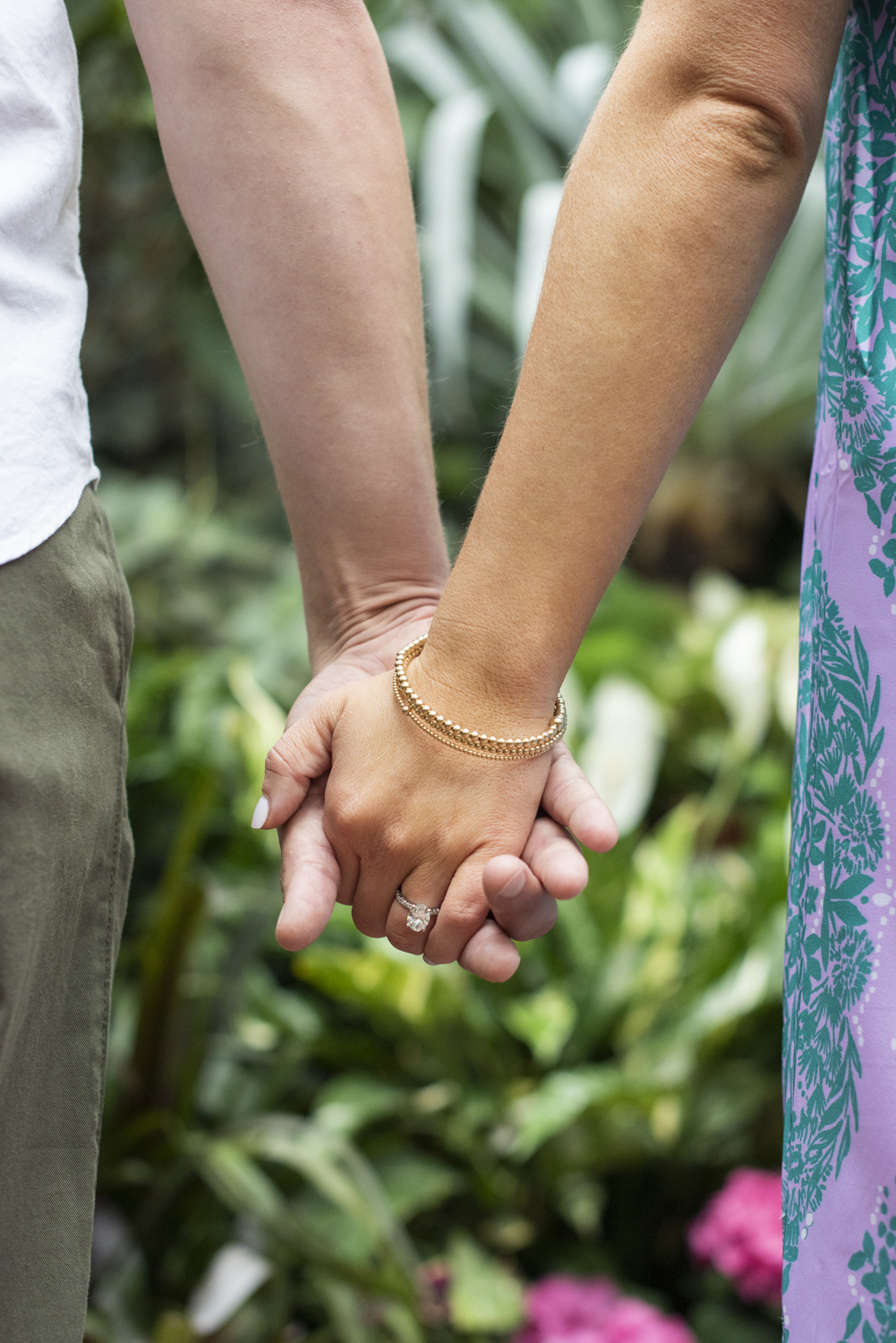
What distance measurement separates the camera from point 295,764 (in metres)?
0.85

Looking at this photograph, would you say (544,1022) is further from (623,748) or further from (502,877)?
(502,877)

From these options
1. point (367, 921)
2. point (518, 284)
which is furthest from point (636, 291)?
point (518, 284)

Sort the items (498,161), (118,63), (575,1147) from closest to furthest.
A: 1. (575,1147)
2. (118,63)
3. (498,161)

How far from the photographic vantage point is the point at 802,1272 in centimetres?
65

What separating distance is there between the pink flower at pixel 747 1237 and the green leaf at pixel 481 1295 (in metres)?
0.28

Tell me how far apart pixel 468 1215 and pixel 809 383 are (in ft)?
7.85

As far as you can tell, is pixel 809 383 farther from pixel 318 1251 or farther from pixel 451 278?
pixel 318 1251

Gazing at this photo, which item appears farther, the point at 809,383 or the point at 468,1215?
the point at 809,383

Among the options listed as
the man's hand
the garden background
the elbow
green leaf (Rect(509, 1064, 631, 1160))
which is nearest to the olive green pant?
the man's hand

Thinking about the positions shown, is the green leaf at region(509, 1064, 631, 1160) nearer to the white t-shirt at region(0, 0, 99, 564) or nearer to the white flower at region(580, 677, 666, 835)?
the white flower at region(580, 677, 666, 835)

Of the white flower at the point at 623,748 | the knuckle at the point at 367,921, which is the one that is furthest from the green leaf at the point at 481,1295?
the knuckle at the point at 367,921

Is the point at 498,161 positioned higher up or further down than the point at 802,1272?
further down

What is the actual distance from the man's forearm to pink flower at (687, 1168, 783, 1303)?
1.24 meters

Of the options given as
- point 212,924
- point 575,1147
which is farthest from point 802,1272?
point 212,924
